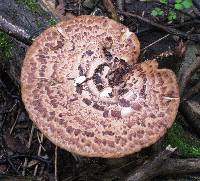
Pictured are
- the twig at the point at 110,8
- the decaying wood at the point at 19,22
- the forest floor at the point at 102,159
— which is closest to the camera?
the forest floor at the point at 102,159

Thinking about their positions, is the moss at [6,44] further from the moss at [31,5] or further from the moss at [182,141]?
the moss at [182,141]

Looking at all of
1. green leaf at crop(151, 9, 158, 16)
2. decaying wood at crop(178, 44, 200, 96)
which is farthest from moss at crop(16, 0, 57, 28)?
decaying wood at crop(178, 44, 200, 96)

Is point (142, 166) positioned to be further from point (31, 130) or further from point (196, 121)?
point (31, 130)

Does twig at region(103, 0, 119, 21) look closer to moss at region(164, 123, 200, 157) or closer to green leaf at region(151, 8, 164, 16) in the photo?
green leaf at region(151, 8, 164, 16)

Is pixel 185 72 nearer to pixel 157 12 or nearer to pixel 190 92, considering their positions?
pixel 190 92

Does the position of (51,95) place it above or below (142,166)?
above

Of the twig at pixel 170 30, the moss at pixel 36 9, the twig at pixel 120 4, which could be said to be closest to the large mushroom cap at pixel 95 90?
the moss at pixel 36 9

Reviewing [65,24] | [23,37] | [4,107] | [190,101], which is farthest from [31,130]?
[190,101]
